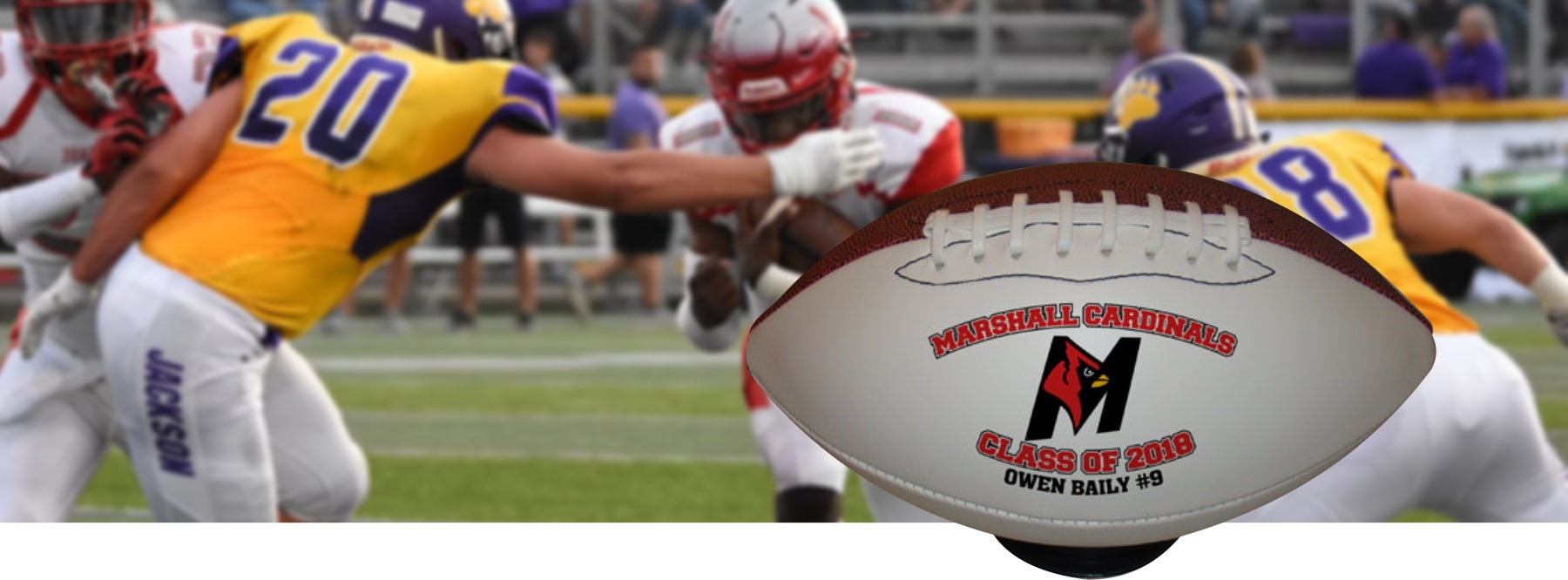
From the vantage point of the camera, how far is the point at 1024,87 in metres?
13.7

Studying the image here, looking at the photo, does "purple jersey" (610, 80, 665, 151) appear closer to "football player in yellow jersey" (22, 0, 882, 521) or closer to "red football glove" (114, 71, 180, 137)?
"red football glove" (114, 71, 180, 137)

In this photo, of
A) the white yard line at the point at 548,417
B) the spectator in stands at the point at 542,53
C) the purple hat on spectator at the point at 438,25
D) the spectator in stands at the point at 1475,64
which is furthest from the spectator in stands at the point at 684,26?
the purple hat on spectator at the point at 438,25

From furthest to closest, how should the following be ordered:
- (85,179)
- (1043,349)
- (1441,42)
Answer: (1441,42)
(85,179)
(1043,349)

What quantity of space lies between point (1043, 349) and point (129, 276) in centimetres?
209

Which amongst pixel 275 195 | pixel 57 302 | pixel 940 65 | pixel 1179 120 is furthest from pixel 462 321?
pixel 1179 120

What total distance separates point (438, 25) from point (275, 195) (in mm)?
543

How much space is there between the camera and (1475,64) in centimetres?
1109

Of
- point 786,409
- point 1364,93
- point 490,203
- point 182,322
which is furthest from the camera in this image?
point 1364,93

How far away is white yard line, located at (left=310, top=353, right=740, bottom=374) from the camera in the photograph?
8227 millimetres

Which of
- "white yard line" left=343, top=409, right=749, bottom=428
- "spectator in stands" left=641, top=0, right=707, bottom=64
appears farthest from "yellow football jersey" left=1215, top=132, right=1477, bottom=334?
"spectator in stands" left=641, top=0, right=707, bottom=64

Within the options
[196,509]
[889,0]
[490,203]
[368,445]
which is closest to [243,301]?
[196,509]

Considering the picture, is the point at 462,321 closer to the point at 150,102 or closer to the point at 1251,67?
the point at 1251,67

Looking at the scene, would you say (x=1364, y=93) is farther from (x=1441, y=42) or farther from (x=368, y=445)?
(x=368, y=445)

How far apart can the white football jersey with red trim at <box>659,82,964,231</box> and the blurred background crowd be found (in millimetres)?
5247
